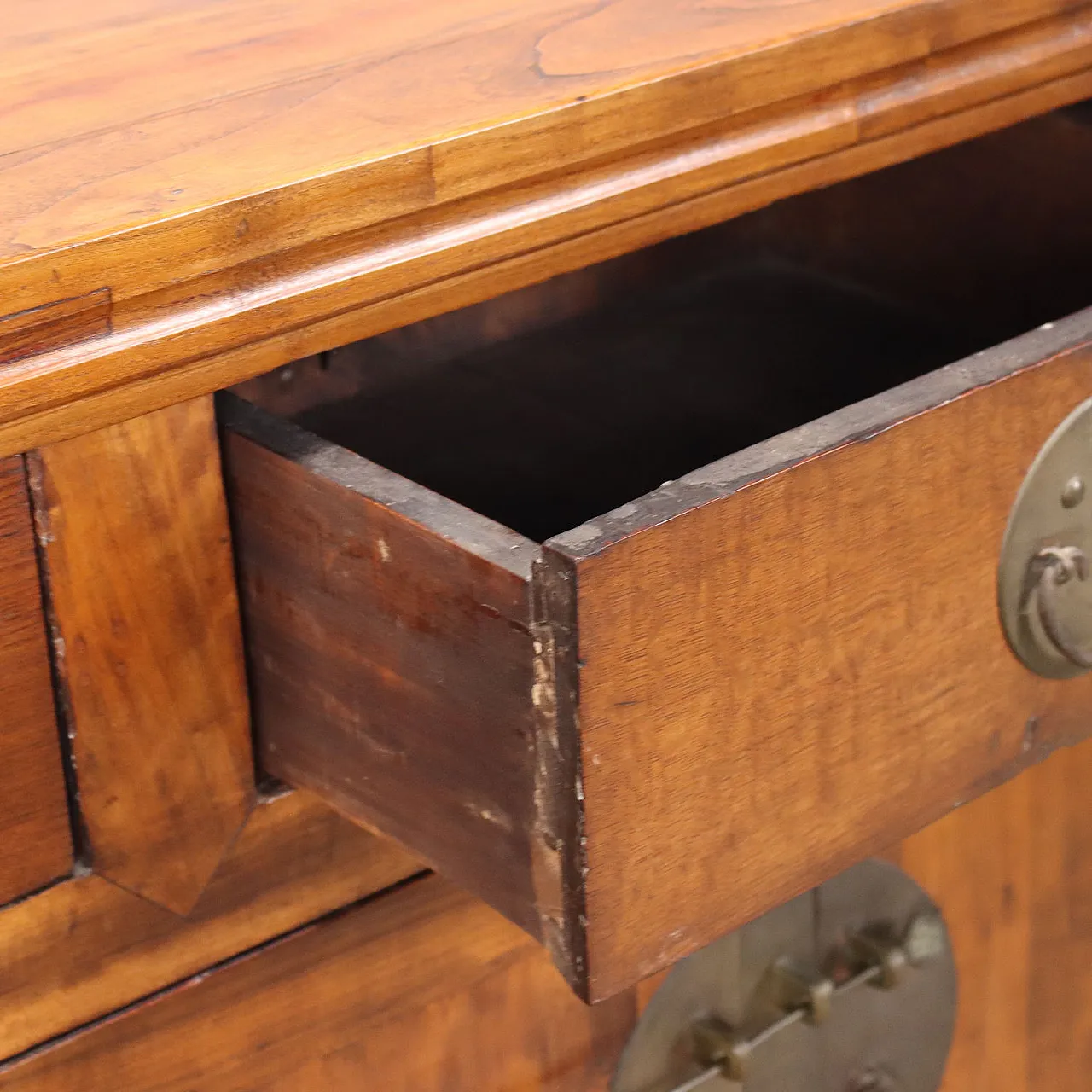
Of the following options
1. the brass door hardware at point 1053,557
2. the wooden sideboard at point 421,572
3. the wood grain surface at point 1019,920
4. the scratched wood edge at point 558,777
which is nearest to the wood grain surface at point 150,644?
the wooden sideboard at point 421,572

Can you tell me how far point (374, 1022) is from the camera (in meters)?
0.67

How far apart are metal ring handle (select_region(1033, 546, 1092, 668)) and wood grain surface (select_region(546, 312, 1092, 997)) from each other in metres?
0.02

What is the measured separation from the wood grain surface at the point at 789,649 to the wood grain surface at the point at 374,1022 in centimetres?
18

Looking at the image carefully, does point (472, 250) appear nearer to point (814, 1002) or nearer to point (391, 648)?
point (391, 648)

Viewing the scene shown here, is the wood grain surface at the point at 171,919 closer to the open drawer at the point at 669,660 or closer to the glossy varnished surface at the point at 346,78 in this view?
the open drawer at the point at 669,660

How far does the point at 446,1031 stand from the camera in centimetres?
69

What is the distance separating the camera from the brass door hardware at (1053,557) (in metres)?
0.56

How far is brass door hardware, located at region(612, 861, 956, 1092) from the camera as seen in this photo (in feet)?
2.49

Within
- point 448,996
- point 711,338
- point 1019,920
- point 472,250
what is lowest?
point 1019,920

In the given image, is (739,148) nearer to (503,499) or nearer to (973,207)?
(503,499)

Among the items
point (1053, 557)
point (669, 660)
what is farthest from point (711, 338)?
point (669, 660)

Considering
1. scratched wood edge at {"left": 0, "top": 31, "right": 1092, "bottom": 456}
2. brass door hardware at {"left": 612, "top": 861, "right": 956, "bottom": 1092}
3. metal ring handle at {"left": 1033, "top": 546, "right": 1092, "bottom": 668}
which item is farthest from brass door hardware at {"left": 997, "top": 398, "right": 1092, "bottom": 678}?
brass door hardware at {"left": 612, "top": 861, "right": 956, "bottom": 1092}

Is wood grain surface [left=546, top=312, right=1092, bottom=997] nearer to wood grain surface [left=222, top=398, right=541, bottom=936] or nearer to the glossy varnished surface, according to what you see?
wood grain surface [left=222, top=398, right=541, bottom=936]

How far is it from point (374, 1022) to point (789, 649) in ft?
0.88
